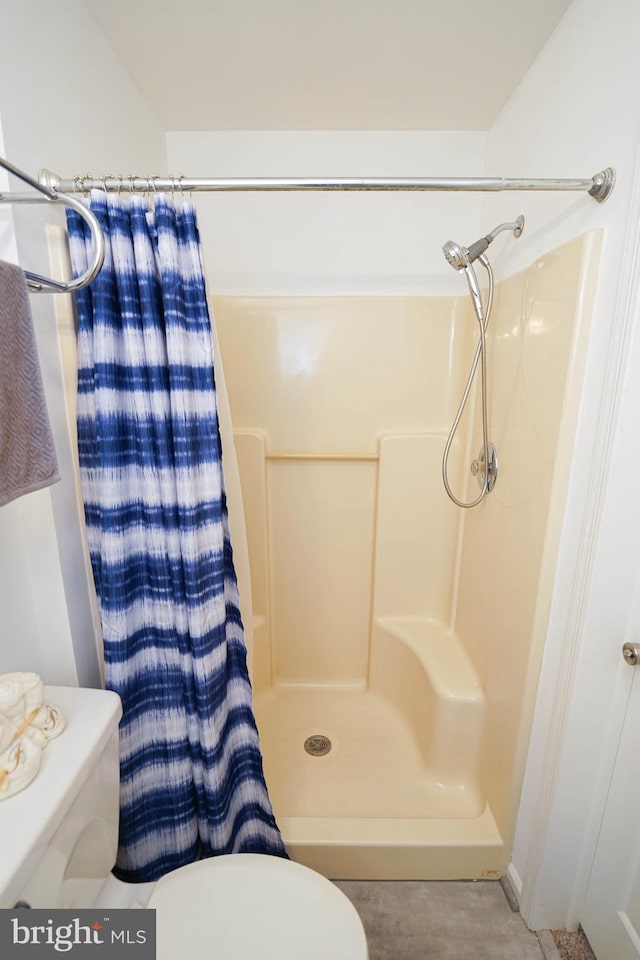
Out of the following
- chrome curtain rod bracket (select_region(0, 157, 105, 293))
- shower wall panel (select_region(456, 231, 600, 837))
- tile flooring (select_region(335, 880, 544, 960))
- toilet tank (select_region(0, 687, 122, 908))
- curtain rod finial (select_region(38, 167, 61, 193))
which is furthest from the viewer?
tile flooring (select_region(335, 880, 544, 960))

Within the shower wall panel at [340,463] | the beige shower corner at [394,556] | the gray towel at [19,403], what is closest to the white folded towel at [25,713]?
the gray towel at [19,403]

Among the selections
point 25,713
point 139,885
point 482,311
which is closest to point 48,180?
point 25,713

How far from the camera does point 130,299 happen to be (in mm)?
911

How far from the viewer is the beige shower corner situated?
1188 mm

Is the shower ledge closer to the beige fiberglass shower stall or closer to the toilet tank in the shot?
the beige fiberglass shower stall

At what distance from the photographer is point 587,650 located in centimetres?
101

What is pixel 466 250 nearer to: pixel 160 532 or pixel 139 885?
pixel 160 532

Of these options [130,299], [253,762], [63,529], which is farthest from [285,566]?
[130,299]

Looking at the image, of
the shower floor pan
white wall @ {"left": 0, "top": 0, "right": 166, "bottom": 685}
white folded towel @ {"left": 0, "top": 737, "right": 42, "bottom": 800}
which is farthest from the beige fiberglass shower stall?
white folded towel @ {"left": 0, "top": 737, "right": 42, "bottom": 800}

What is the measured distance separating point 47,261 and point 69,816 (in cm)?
111

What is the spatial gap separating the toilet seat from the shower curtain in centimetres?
22

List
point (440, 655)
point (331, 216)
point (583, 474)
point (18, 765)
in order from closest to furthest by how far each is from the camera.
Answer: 1. point (18, 765)
2. point (583, 474)
3. point (331, 216)
4. point (440, 655)

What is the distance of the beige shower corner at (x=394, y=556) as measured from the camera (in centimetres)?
119

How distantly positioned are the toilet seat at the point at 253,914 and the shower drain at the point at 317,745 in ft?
2.76
